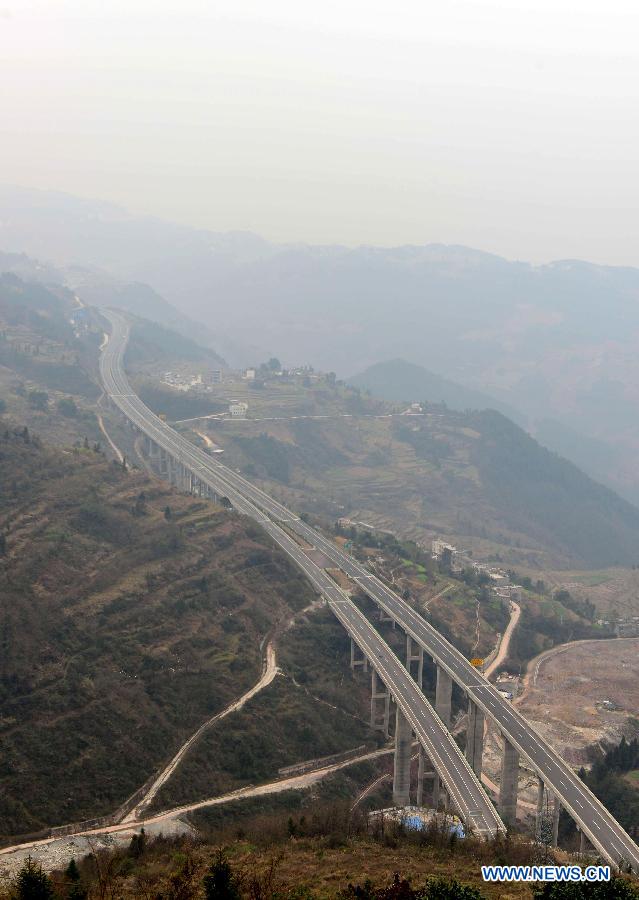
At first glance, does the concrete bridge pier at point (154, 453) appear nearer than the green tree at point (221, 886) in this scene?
No

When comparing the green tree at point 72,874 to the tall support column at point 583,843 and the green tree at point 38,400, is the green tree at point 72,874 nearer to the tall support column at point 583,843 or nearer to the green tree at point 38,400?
the tall support column at point 583,843

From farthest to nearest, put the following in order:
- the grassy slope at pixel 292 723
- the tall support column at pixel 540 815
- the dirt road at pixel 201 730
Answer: the grassy slope at pixel 292 723 < the tall support column at pixel 540 815 < the dirt road at pixel 201 730

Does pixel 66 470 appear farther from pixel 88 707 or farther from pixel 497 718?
pixel 497 718

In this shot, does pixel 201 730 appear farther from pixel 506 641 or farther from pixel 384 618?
pixel 506 641

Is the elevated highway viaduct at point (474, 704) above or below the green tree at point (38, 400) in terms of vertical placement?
below

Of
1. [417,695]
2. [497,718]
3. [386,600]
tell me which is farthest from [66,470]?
[497,718]

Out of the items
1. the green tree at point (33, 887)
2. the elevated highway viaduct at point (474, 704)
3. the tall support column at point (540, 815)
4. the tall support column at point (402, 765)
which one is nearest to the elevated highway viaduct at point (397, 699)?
the tall support column at point (402, 765)
